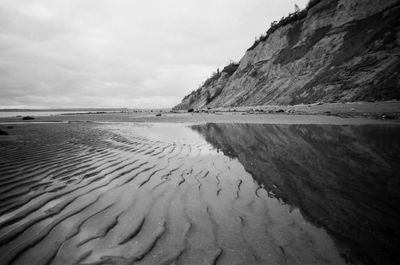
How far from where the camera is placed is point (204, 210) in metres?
3.66

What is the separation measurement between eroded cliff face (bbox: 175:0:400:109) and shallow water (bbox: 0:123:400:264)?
79.2ft

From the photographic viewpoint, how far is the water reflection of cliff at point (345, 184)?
270 centimetres

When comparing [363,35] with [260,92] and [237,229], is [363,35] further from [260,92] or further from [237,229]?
[237,229]

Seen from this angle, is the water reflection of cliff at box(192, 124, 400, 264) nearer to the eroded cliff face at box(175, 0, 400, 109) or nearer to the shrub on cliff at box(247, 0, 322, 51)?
the eroded cliff face at box(175, 0, 400, 109)

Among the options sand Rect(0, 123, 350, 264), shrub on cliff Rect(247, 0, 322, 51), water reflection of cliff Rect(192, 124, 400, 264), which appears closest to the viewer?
sand Rect(0, 123, 350, 264)

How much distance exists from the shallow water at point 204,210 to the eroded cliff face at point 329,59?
2414 cm

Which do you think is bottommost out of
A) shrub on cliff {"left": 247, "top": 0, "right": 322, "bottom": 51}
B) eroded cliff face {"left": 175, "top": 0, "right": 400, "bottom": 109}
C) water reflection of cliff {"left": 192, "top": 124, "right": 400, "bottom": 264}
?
water reflection of cliff {"left": 192, "top": 124, "right": 400, "bottom": 264}

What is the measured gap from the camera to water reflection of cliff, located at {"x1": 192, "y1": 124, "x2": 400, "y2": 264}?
2699 mm

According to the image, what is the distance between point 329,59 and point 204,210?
41581 mm

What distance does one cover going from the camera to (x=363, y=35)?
1332 inches

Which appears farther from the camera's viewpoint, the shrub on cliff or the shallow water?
the shrub on cliff

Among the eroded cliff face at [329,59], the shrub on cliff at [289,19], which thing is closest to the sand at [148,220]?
the eroded cliff face at [329,59]

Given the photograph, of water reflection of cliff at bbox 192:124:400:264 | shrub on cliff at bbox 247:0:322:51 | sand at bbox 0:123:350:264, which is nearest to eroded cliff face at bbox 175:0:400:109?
shrub on cliff at bbox 247:0:322:51

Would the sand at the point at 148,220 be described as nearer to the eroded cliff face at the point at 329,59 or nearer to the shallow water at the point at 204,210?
the shallow water at the point at 204,210
